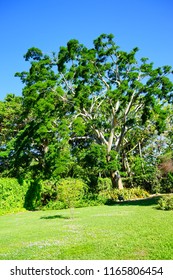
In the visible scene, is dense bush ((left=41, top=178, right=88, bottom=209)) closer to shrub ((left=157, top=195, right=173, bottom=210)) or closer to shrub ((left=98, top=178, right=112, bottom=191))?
shrub ((left=98, top=178, right=112, bottom=191))

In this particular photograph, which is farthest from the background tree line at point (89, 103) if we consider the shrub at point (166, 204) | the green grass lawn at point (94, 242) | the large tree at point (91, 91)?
the green grass lawn at point (94, 242)

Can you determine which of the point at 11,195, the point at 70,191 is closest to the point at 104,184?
the point at 11,195

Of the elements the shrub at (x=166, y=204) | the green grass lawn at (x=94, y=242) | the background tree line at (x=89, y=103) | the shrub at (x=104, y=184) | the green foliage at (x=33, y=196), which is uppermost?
the background tree line at (x=89, y=103)

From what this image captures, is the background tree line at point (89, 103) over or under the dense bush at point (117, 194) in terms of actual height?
over

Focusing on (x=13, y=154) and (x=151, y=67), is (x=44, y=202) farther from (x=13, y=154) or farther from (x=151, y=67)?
(x=151, y=67)

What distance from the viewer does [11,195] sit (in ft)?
70.5

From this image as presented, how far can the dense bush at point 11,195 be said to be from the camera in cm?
2067

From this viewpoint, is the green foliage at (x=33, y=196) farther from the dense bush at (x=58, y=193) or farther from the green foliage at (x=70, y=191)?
the green foliage at (x=70, y=191)

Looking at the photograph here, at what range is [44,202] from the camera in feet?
78.7

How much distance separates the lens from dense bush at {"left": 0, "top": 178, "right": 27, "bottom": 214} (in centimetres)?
2067

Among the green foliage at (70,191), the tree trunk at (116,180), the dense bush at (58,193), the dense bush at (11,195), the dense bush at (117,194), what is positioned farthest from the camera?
the tree trunk at (116,180)
